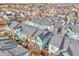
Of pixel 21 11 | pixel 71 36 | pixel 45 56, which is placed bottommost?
pixel 45 56

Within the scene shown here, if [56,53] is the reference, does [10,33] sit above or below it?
above

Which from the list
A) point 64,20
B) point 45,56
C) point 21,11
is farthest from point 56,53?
point 21,11

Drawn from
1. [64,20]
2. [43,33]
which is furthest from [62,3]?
[43,33]

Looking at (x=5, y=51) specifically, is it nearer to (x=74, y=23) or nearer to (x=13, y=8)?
(x=13, y=8)

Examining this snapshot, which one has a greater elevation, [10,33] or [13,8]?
[13,8]

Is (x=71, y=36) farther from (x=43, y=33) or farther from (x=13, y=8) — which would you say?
(x=13, y=8)

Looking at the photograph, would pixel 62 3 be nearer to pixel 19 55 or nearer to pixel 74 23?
pixel 74 23

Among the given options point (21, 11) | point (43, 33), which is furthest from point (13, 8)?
point (43, 33)
